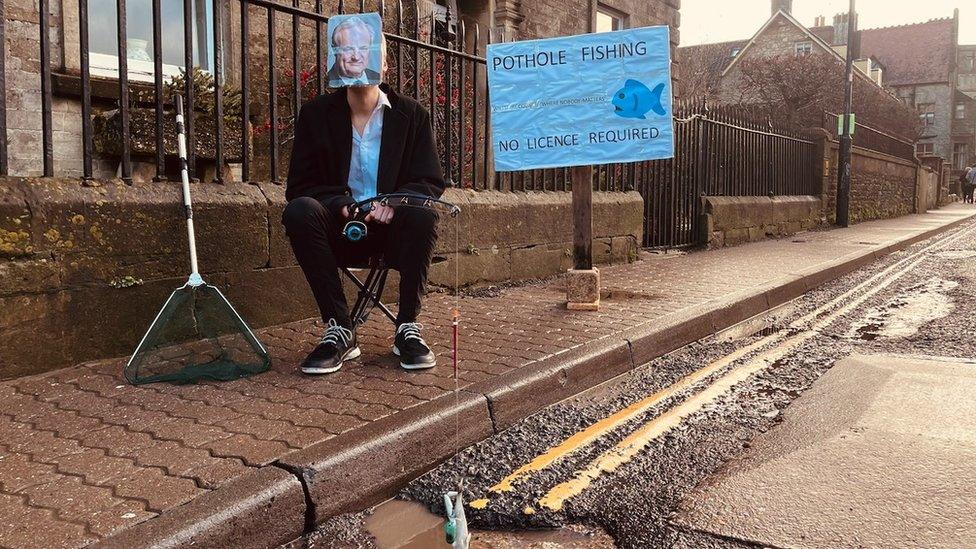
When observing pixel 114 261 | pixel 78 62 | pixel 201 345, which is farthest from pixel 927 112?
pixel 114 261

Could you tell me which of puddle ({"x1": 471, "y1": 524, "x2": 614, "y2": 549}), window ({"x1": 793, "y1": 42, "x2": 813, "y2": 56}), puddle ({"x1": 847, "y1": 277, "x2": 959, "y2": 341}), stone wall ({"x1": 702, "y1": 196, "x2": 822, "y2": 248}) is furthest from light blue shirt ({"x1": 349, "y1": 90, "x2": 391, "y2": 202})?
window ({"x1": 793, "y1": 42, "x2": 813, "y2": 56})

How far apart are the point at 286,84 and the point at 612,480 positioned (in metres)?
7.11

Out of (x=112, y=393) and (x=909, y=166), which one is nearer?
(x=112, y=393)

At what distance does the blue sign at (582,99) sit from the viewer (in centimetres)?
536

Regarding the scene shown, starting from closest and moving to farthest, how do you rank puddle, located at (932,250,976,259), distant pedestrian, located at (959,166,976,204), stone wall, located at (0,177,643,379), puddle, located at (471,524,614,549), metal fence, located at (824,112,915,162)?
1. puddle, located at (471,524,614,549)
2. stone wall, located at (0,177,643,379)
3. puddle, located at (932,250,976,259)
4. metal fence, located at (824,112,915,162)
5. distant pedestrian, located at (959,166,976,204)

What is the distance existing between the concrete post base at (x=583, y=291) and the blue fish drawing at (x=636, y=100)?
1.26 meters

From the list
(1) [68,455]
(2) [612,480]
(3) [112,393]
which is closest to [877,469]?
(2) [612,480]

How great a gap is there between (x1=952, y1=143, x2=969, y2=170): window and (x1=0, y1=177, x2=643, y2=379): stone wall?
7383cm

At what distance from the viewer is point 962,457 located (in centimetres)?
305

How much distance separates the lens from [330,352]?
12.5 feet

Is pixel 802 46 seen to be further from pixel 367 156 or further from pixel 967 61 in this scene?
pixel 367 156

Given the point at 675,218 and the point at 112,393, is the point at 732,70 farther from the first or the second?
the point at 112,393

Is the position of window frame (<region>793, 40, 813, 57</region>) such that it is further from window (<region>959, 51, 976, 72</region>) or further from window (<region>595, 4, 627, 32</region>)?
window (<region>959, 51, 976, 72</region>)

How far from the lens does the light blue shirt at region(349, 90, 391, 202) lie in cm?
408
